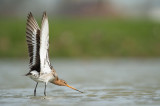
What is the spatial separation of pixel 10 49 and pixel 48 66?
12.4 meters

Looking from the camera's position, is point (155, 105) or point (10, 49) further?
point (10, 49)

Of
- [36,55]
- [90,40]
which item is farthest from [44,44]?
[90,40]

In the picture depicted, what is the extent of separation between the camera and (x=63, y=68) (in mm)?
17719

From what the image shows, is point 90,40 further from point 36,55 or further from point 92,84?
point 36,55

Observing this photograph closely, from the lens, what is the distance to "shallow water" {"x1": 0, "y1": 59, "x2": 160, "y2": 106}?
9422 millimetres

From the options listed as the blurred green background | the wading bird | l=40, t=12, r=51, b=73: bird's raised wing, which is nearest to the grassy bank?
the blurred green background

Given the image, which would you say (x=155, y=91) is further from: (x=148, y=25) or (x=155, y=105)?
(x=148, y=25)

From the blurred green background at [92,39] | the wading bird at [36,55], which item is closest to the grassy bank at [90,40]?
the blurred green background at [92,39]

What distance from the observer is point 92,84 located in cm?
1277

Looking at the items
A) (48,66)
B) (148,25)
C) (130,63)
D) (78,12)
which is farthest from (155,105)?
(78,12)

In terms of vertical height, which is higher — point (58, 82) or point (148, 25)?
point (148, 25)

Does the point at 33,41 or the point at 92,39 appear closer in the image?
the point at 33,41

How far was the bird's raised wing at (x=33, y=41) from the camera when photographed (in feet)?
33.1

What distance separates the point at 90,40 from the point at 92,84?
35.5 ft
